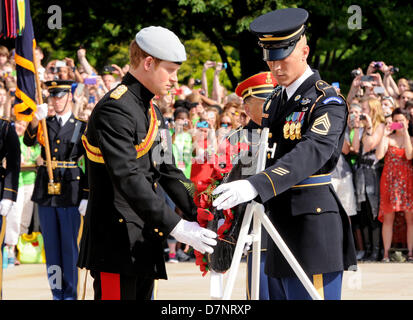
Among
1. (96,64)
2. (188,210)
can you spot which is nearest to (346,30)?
(96,64)

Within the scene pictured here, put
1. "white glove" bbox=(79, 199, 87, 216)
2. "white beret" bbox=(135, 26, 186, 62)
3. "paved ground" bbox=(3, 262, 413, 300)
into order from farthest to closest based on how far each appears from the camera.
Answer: "paved ground" bbox=(3, 262, 413, 300) → "white glove" bbox=(79, 199, 87, 216) → "white beret" bbox=(135, 26, 186, 62)

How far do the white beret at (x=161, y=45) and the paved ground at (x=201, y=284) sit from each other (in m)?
4.17

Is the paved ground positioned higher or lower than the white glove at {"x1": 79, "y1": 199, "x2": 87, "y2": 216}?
lower

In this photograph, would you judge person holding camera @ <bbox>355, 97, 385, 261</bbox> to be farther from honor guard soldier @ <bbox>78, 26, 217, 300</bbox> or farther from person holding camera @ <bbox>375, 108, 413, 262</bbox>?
honor guard soldier @ <bbox>78, 26, 217, 300</bbox>

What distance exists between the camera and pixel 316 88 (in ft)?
14.0

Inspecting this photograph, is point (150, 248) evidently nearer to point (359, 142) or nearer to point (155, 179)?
point (155, 179)

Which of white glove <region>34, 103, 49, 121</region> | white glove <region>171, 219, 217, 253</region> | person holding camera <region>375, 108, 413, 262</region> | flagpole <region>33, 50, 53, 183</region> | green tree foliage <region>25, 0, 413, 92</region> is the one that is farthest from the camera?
green tree foliage <region>25, 0, 413, 92</region>

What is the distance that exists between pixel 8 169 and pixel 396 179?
5.49m

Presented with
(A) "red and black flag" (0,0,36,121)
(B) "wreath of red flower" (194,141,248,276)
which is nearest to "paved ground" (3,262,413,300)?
(A) "red and black flag" (0,0,36,121)

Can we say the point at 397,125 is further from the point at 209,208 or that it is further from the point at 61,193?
the point at 209,208

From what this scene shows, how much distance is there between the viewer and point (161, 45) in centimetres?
432

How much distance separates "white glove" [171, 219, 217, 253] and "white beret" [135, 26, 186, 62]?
850 mm

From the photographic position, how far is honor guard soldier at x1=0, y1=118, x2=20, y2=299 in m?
7.19
